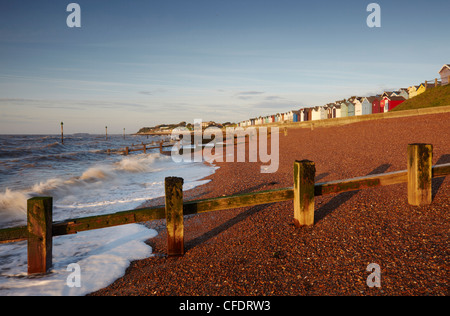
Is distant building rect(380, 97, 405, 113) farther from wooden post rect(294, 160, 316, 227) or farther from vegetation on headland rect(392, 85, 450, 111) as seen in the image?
wooden post rect(294, 160, 316, 227)

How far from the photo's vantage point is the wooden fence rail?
3.58 meters

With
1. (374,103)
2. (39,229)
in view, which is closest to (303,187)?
(39,229)

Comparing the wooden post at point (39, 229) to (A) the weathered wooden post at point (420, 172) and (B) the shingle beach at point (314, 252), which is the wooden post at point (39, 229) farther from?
(A) the weathered wooden post at point (420, 172)

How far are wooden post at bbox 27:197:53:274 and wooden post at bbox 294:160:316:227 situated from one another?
3.79m

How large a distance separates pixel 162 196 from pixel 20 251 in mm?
4793

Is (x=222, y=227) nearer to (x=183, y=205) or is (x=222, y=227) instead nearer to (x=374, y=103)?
(x=183, y=205)

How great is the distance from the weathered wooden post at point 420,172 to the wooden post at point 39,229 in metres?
6.05

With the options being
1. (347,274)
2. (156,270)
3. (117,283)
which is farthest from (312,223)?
(117,283)

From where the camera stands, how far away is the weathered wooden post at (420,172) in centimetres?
454

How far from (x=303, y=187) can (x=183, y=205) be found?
6.49 ft

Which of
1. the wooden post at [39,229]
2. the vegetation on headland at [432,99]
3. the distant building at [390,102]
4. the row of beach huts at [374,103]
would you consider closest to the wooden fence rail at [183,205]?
the wooden post at [39,229]

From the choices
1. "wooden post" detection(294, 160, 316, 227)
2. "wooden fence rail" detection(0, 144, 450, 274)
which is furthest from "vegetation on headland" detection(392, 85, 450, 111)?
"wooden post" detection(294, 160, 316, 227)

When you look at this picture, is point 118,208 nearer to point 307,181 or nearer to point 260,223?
point 260,223

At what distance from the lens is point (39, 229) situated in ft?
11.7
